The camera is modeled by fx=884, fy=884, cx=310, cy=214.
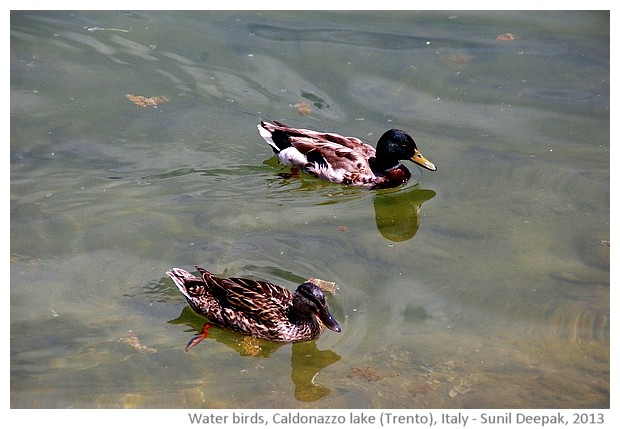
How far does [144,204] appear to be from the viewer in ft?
34.5

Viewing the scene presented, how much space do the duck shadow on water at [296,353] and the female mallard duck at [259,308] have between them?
69 mm

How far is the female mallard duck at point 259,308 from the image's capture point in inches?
329

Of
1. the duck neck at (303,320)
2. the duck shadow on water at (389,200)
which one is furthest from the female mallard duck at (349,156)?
the duck neck at (303,320)

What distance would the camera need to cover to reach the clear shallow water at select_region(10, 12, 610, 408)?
803cm

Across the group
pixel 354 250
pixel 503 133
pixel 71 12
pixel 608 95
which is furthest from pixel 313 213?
pixel 71 12

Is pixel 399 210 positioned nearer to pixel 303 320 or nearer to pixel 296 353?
pixel 303 320

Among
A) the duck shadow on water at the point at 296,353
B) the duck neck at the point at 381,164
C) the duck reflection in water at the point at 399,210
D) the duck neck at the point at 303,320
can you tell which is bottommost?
the duck shadow on water at the point at 296,353

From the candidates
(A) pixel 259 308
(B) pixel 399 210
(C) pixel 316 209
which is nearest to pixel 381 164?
(B) pixel 399 210

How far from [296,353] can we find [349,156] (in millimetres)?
3940

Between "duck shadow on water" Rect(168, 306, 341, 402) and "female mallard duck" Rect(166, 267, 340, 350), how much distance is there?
7cm

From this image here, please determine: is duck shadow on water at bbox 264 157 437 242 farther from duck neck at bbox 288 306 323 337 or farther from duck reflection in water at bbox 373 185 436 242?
duck neck at bbox 288 306 323 337

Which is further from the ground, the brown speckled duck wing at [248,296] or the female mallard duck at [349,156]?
the female mallard duck at [349,156]

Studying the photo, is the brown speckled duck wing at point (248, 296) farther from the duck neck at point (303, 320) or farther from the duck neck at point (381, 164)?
the duck neck at point (381, 164)

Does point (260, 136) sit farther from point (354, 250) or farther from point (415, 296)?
point (415, 296)
